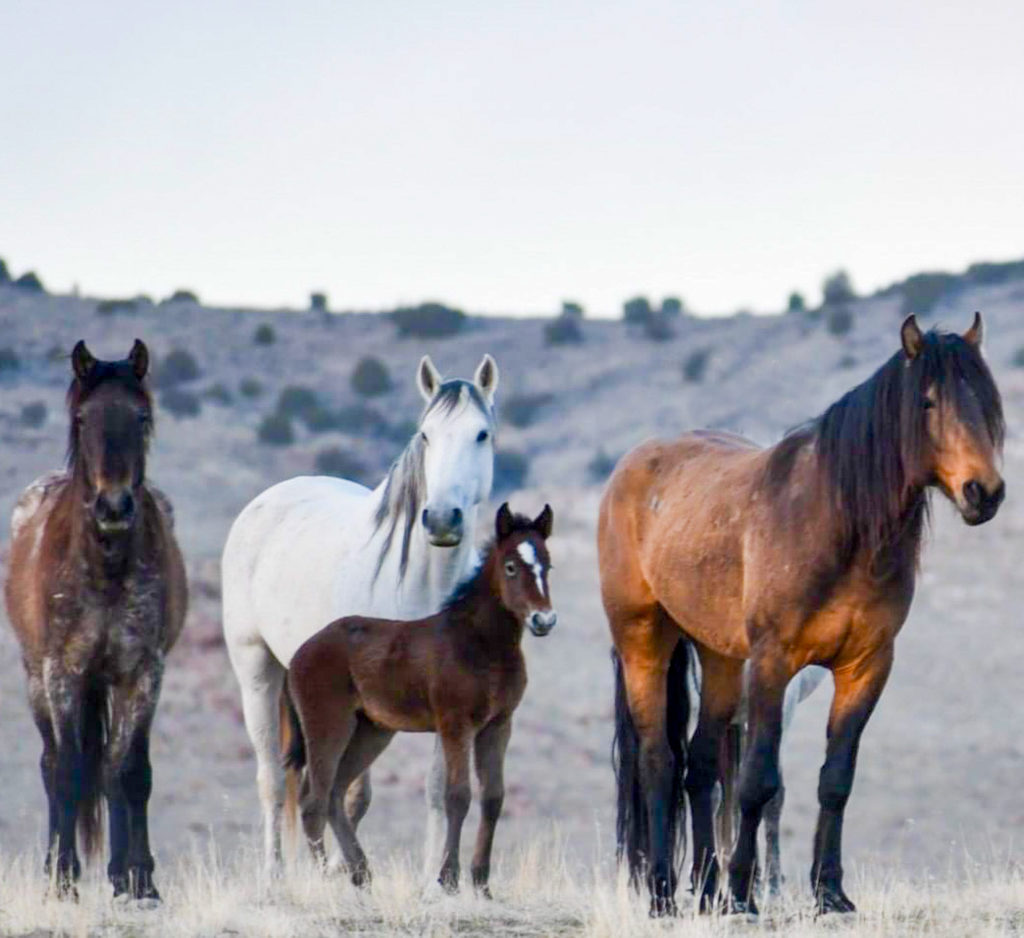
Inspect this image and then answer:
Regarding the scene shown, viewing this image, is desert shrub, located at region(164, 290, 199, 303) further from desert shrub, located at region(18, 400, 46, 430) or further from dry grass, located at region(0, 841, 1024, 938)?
dry grass, located at region(0, 841, 1024, 938)

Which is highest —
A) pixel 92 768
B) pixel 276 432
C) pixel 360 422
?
pixel 360 422

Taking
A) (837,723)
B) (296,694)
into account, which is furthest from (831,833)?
(296,694)

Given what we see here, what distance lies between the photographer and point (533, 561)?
849cm

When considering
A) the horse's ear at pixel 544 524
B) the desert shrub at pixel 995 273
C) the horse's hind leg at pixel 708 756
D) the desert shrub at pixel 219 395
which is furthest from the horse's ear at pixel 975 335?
the desert shrub at pixel 995 273

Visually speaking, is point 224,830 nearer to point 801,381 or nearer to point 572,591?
point 572,591

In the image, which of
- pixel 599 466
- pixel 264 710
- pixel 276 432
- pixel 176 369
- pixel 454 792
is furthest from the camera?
pixel 176 369

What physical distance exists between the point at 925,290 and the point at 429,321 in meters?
13.0

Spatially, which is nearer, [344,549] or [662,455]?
[662,455]

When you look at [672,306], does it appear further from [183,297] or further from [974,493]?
[974,493]

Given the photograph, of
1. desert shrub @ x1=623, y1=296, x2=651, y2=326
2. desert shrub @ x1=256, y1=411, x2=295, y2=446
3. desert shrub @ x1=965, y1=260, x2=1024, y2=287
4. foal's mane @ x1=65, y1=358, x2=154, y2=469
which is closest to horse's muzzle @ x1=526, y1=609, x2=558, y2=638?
foal's mane @ x1=65, y1=358, x2=154, y2=469

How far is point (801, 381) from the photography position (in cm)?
4319

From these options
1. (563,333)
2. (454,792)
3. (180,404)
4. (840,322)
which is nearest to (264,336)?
(180,404)

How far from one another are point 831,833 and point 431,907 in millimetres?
1691

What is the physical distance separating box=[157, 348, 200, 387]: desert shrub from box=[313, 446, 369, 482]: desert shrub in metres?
6.28
